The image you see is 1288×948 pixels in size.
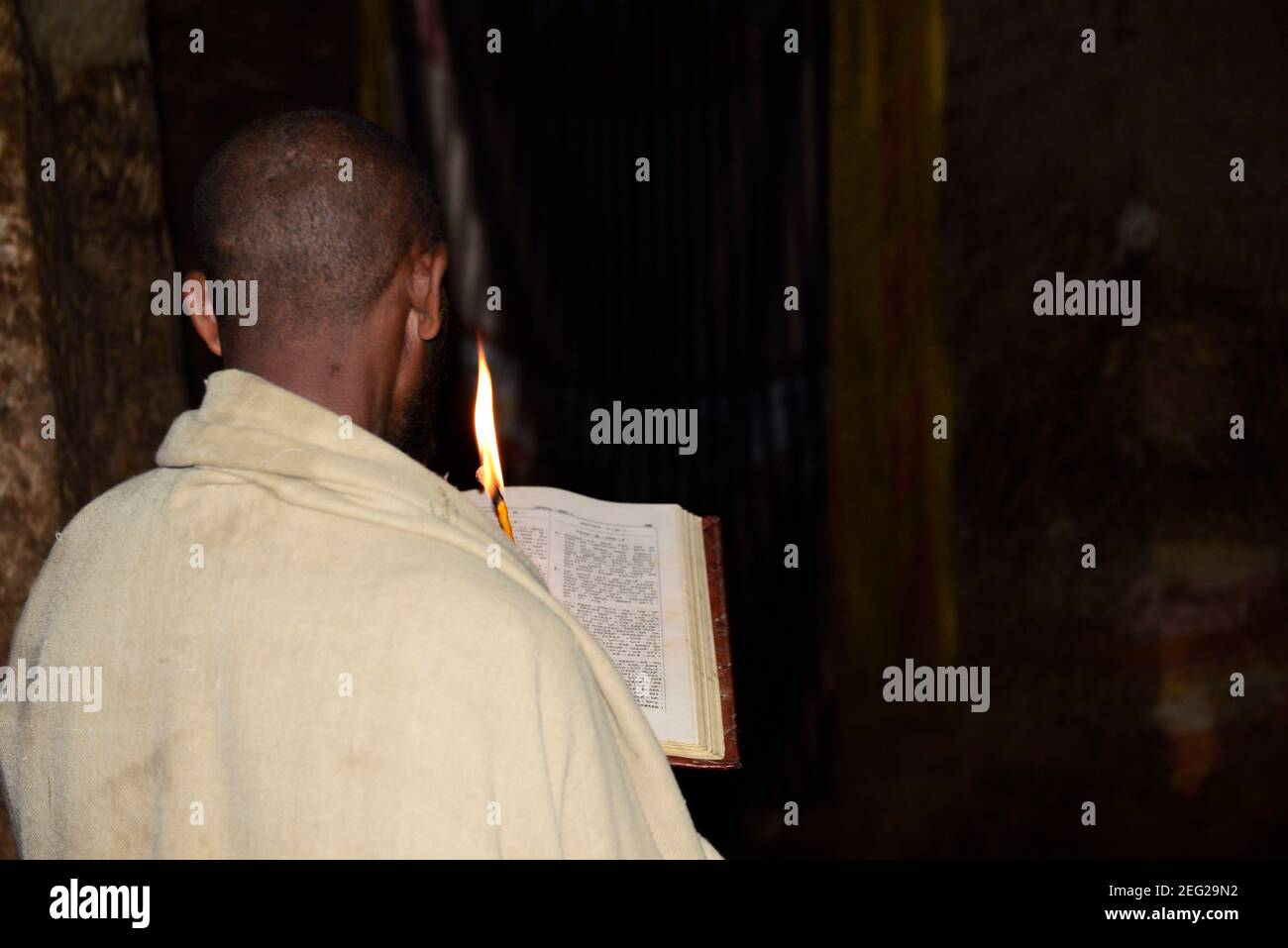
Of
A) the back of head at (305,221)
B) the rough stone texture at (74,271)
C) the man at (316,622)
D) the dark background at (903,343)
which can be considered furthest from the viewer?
the dark background at (903,343)

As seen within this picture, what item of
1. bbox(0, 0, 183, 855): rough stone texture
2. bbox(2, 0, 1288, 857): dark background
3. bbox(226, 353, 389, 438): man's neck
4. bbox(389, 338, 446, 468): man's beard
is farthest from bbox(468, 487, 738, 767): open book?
bbox(2, 0, 1288, 857): dark background

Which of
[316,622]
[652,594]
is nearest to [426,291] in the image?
[316,622]

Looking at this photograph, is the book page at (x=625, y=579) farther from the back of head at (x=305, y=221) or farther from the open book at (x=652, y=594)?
the back of head at (x=305, y=221)

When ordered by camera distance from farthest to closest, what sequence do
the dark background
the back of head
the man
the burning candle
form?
the dark background
the burning candle
the back of head
the man

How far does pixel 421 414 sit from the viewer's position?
51.6 inches

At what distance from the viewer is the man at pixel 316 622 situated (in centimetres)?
111

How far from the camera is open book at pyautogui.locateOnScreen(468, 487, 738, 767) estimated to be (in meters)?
1.43

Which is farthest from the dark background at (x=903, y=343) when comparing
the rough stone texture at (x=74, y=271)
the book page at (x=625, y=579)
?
the book page at (x=625, y=579)

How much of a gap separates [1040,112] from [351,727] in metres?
3.56

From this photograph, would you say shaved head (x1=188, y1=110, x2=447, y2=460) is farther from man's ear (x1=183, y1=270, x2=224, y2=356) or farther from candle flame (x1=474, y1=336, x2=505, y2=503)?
candle flame (x1=474, y1=336, x2=505, y2=503)

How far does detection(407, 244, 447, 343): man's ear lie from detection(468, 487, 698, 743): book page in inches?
9.8

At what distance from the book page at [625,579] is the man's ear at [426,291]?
25 cm
